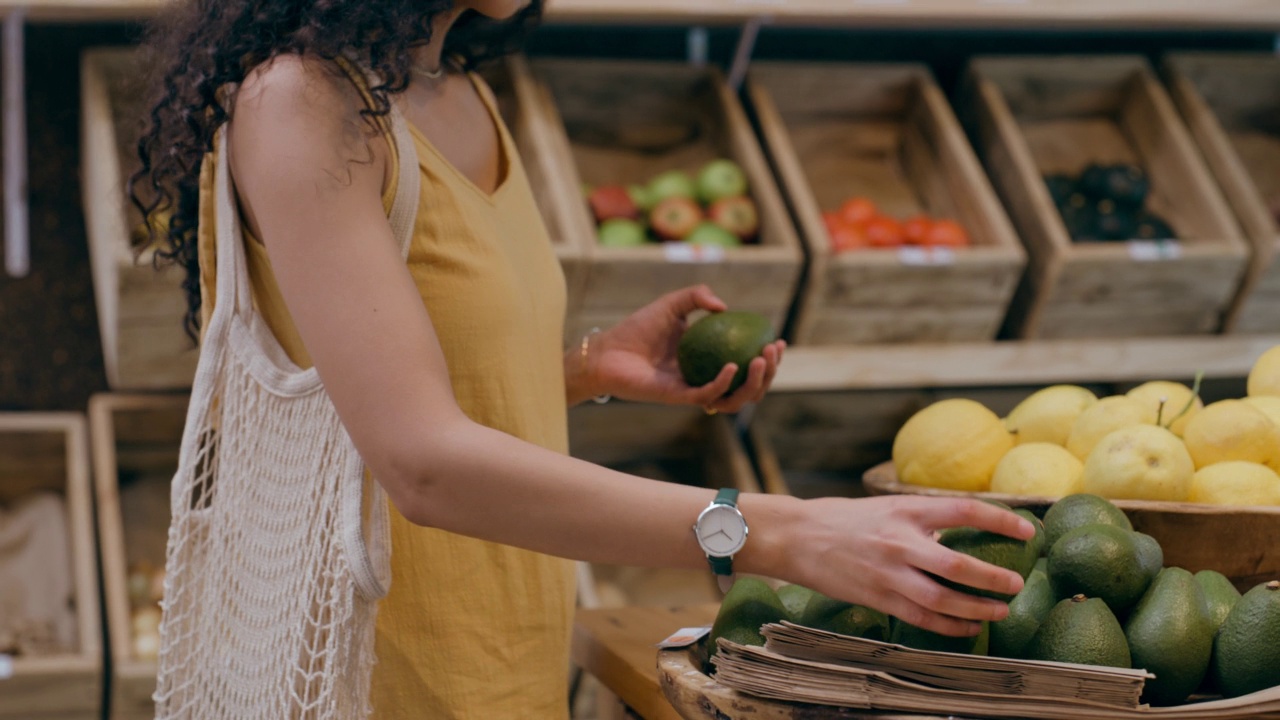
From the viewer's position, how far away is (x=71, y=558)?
2424 mm

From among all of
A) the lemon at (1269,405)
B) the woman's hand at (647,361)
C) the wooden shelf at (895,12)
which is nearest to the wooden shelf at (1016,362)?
the wooden shelf at (895,12)

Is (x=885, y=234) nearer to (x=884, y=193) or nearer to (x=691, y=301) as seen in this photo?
(x=884, y=193)

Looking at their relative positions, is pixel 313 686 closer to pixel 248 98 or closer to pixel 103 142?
pixel 248 98

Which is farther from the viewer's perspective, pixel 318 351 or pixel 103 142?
pixel 103 142

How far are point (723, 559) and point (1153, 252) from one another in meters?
1.92

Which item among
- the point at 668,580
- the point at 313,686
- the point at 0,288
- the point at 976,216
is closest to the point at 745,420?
the point at 668,580

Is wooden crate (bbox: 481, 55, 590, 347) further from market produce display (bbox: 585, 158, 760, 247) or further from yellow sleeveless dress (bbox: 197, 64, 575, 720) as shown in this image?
yellow sleeveless dress (bbox: 197, 64, 575, 720)

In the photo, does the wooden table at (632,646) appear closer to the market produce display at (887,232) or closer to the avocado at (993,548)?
the avocado at (993,548)

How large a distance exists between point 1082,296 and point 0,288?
7.10 feet

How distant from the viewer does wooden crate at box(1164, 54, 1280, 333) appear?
2635mm

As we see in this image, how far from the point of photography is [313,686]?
1044 mm

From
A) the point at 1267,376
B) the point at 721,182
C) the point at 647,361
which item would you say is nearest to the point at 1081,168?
the point at 721,182

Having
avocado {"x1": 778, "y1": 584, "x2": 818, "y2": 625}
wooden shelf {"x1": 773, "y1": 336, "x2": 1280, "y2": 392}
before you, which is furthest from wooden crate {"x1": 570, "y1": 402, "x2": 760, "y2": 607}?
avocado {"x1": 778, "y1": 584, "x2": 818, "y2": 625}

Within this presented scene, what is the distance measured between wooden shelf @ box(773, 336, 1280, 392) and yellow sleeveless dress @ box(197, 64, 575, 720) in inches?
52.4
